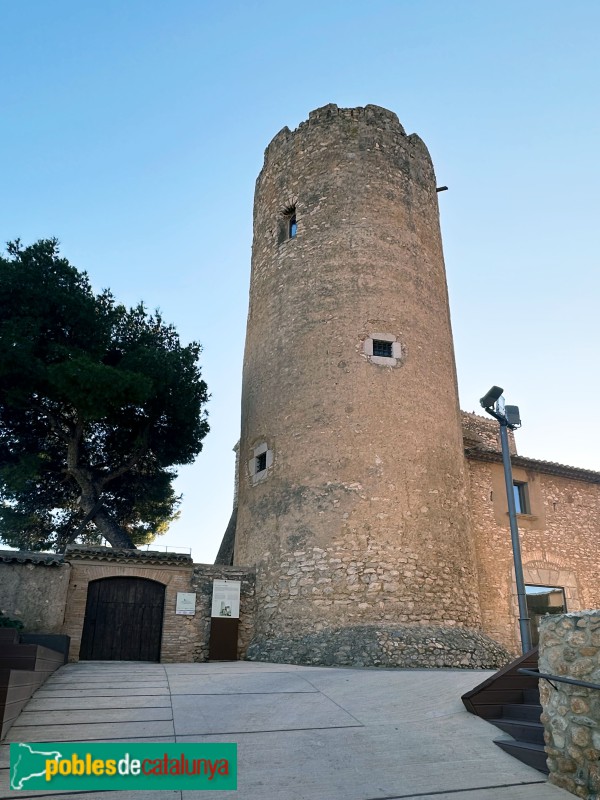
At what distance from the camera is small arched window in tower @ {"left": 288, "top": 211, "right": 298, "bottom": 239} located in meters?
15.3

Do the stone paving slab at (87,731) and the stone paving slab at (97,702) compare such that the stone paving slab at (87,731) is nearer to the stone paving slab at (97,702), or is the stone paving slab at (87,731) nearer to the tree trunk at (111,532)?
the stone paving slab at (97,702)

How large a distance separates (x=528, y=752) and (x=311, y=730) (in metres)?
1.87

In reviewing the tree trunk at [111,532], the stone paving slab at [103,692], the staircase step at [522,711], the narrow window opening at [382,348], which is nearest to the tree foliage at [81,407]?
the tree trunk at [111,532]

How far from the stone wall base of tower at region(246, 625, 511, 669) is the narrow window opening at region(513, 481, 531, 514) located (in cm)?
453

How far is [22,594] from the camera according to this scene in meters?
11.3

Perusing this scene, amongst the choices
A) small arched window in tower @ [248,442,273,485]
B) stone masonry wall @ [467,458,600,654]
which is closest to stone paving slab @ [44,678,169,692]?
small arched window in tower @ [248,442,273,485]

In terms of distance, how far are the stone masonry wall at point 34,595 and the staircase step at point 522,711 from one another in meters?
8.52

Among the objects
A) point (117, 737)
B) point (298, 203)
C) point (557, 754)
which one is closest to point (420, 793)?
point (557, 754)

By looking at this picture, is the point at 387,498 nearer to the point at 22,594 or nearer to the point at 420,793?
the point at 22,594

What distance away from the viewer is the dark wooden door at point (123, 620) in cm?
1202

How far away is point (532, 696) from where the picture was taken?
5.99m

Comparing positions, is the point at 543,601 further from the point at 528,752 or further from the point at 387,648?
the point at 528,752

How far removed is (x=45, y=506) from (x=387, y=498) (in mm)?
11335

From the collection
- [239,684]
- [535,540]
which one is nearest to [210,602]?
[239,684]
